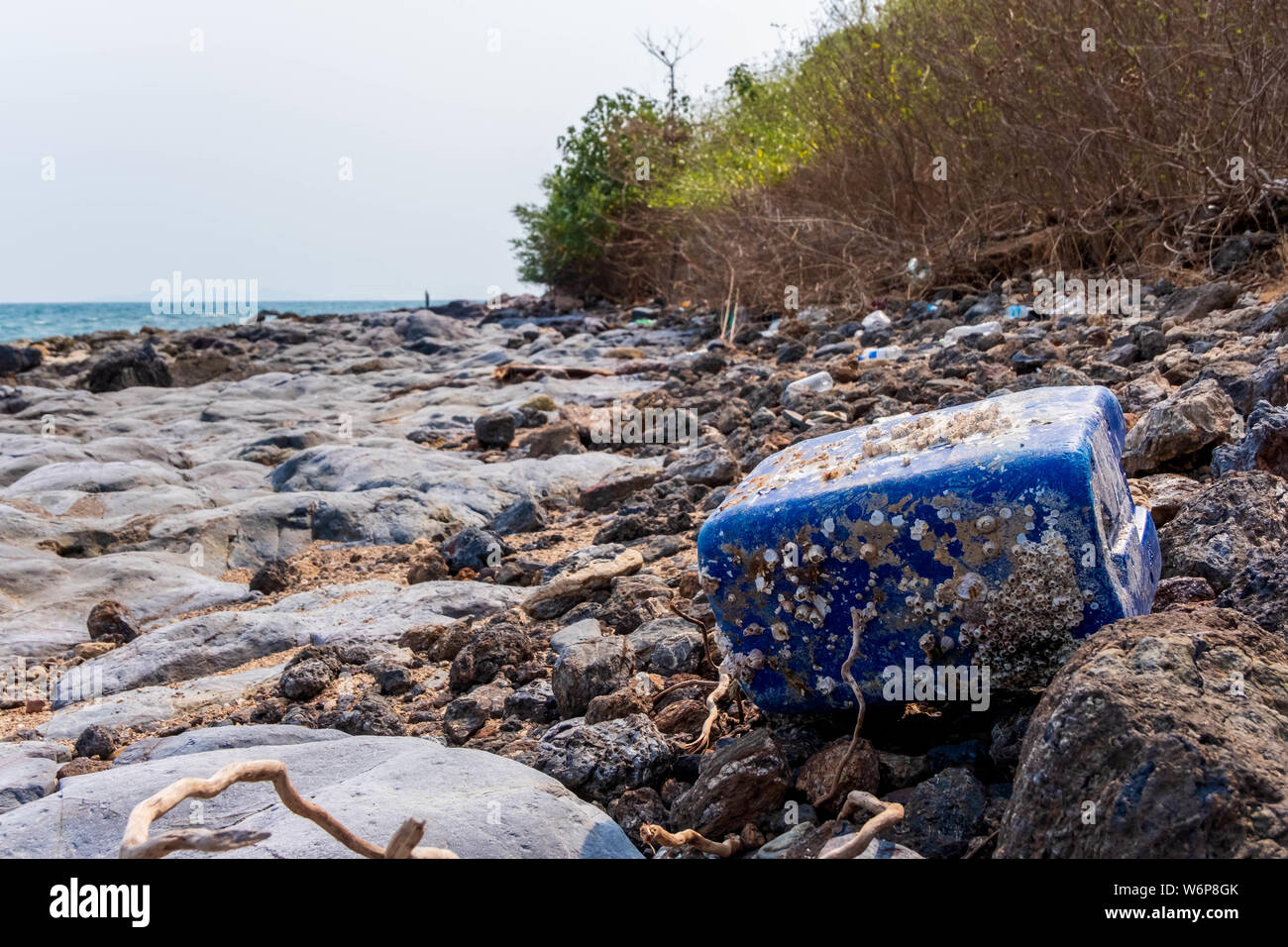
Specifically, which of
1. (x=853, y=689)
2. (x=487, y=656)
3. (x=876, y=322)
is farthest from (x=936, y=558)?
(x=876, y=322)

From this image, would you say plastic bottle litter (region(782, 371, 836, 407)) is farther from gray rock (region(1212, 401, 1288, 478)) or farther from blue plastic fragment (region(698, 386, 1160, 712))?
blue plastic fragment (region(698, 386, 1160, 712))

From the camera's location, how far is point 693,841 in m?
1.84

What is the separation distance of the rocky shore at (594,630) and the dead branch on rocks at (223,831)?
243mm

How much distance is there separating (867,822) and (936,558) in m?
0.50

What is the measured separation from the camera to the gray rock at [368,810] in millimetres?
1754

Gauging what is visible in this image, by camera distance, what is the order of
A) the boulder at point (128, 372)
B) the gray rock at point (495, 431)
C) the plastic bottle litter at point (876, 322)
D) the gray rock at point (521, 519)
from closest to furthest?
1. the gray rock at point (521, 519)
2. the gray rock at point (495, 431)
3. the plastic bottle litter at point (876, 322)
4. the boulder at point (128, 372)

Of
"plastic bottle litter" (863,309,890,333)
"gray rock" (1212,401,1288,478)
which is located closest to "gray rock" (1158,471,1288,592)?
"gray rock" (1212,401,1288,478)

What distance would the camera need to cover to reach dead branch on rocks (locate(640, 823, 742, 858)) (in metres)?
1.83

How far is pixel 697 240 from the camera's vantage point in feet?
45.5

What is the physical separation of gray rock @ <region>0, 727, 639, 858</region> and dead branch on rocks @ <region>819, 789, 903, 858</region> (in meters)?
0.43

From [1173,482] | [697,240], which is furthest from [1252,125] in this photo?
[697,240]

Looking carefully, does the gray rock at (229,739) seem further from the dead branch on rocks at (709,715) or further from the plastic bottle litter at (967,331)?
the plastic bottle litter at (967,331)

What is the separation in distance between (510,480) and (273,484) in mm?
1897

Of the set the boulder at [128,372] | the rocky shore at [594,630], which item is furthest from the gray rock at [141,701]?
the boulder at [128,372]
